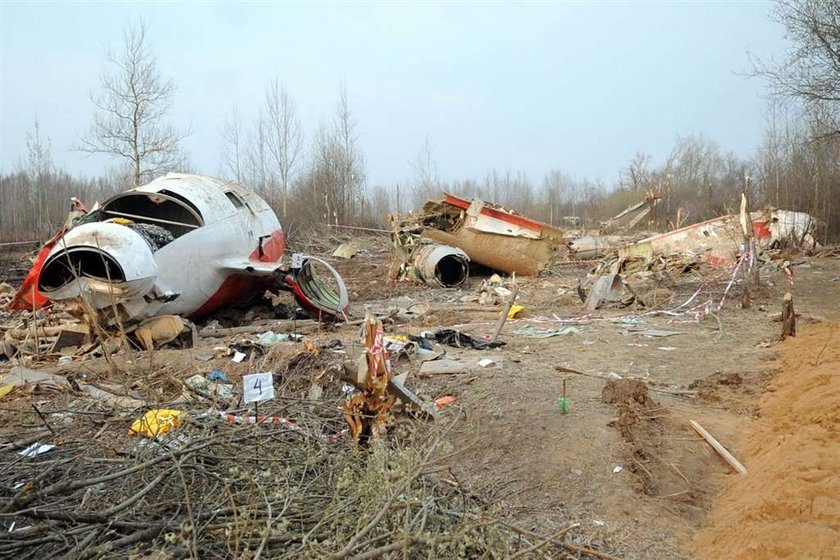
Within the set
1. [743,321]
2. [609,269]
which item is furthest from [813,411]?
[609,269]

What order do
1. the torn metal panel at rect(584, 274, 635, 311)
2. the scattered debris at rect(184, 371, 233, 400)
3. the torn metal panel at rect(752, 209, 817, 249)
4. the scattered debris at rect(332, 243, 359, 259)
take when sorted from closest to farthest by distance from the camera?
the scattered debris at rect(184, 371, 233, 400) → the torn metal panel at rect(584, 274, 635, 311) → the torn metal panel at rect(752, 209, 817, 249) → the scattered debris at rect(332, 243, 359, 259)

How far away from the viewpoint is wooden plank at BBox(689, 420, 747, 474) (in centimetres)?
485

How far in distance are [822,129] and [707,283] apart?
799cm

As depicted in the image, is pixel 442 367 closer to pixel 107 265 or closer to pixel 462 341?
pixel 462 341

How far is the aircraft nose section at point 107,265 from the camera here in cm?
844

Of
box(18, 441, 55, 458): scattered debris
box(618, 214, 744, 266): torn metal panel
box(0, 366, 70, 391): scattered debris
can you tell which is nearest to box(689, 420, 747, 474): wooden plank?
box(18, 441, 55, 458): scattered debris

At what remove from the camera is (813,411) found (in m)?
5.53

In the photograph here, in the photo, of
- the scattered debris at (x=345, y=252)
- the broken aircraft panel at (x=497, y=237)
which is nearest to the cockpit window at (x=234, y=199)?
the broken aircraft panel at (x=497, y=237)

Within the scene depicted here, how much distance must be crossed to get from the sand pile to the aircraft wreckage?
687 centimetres

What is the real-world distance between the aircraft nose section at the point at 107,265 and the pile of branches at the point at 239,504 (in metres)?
4.54

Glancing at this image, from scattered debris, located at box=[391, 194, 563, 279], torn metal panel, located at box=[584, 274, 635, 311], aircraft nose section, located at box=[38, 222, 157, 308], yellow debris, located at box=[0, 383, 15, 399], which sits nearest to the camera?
yellow debris, located at box=[0, 383, 15, 399]

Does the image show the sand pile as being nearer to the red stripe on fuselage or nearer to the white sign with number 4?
the white sign with number 4

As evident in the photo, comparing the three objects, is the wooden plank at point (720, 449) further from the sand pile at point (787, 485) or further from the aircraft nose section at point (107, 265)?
the aircraft nose section at point (107, 265)

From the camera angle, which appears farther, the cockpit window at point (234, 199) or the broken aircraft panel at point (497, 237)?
the broken aircraft panel at point (497, 237)
